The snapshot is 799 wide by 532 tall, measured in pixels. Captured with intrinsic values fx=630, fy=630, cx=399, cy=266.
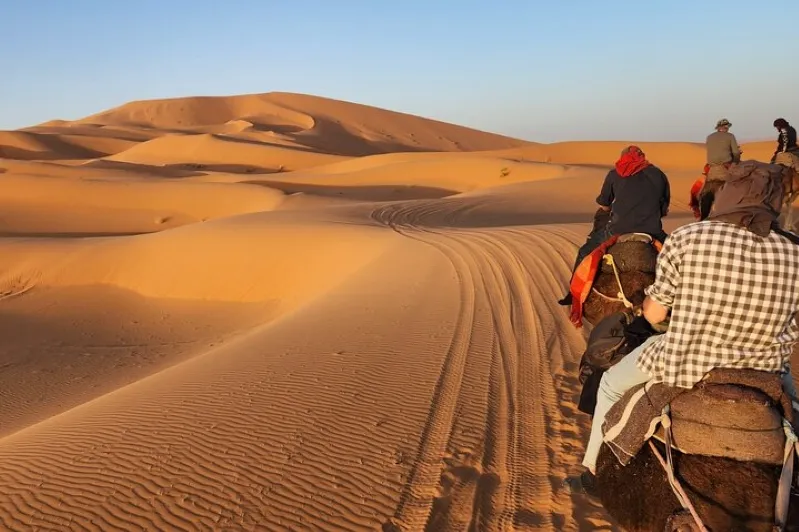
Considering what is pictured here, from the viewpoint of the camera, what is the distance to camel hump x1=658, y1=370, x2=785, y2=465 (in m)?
2.72

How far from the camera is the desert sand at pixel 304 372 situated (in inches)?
154

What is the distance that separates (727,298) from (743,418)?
20.9 inches

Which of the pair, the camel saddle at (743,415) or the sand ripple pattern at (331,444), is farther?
the sand ripple pattern at (331,444)

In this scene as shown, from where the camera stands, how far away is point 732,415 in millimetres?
2742

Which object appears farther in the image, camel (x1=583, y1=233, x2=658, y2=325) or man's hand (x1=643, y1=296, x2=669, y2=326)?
camel (x1=583, y1=233, x2=658, y2=325)

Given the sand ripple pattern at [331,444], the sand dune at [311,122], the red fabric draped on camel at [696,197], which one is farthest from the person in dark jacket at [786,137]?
the sand dune at [311,122]

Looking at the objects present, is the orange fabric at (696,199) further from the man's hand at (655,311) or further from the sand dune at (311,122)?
the sand dune at (311,122)

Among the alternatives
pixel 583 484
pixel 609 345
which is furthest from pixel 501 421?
pixel 609 345

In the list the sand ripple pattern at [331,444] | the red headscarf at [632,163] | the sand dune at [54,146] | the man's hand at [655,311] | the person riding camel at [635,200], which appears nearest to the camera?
the man's hand at [655,311]

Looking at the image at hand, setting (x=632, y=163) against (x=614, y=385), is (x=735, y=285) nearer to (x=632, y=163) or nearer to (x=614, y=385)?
(x=614, y=385)

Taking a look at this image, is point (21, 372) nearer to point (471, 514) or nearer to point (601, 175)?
point (471, 514)

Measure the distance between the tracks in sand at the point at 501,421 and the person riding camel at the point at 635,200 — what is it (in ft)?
3.34

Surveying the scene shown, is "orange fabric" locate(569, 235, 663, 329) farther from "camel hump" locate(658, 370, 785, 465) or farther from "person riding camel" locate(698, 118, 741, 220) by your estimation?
"person riding camel" locate(698, 118, 741, 220)

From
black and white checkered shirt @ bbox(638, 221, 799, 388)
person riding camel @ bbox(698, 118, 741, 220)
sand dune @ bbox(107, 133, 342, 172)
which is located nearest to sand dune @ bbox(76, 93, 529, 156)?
sand dune @ bbox(107, 133, 342, 172)
